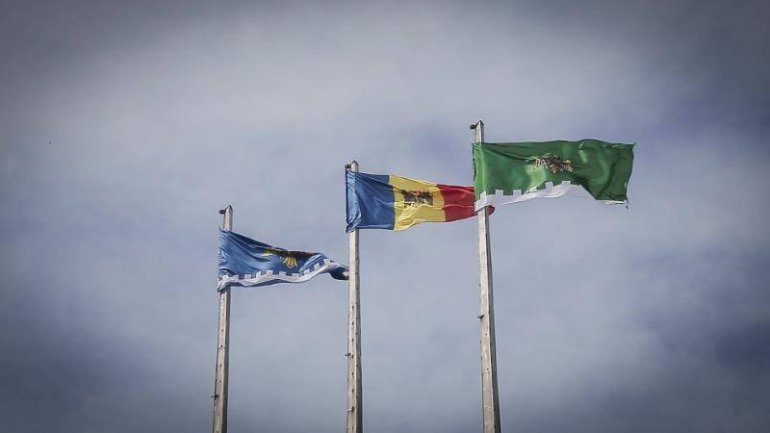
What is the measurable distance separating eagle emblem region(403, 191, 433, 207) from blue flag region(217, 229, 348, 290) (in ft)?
10.8

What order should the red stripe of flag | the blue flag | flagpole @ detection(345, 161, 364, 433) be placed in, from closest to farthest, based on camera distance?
flagpole @ detection(345, 161, 364, 433)
the red stripe of flag
the blue flag

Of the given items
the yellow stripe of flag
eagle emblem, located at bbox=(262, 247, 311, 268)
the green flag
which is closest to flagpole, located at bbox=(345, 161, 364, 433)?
the yellow stripe of flag

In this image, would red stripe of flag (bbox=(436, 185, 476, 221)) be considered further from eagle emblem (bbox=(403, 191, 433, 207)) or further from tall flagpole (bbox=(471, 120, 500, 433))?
tall flagpole (bbox=(471, 120, 500, 433))

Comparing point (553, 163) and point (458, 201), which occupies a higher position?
point (553, 163)

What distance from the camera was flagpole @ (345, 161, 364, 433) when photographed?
84.8 feet

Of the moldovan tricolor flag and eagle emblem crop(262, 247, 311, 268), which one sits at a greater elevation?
the moldovan tricolor flag

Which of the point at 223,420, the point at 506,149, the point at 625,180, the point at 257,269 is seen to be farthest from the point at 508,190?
the point at 223,420

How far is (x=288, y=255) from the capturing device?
30.2 m

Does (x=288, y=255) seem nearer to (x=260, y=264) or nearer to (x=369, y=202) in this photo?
(x=260, y=264)

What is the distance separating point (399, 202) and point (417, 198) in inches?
21.2

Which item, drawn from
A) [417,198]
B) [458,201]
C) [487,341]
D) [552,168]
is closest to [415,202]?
[417,198]

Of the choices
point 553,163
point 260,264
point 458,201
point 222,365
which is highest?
point 553,163

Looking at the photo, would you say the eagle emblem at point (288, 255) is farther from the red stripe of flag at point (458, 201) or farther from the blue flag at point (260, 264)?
the red stripe of flag at point (458, 201)

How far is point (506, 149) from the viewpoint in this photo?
2655 centimetres
